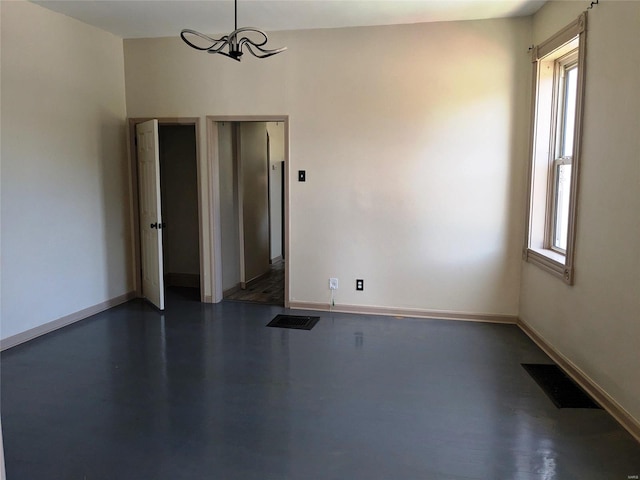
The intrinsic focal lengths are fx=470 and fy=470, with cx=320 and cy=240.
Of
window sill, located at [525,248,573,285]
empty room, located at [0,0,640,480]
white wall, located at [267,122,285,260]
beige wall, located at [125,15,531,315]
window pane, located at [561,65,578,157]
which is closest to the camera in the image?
empty room, located at [0,0,640,480]

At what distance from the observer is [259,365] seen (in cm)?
357

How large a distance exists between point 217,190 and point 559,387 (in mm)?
3784

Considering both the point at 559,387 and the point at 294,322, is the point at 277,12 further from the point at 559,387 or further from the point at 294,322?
the point at 559,387

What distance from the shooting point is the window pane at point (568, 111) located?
384cm

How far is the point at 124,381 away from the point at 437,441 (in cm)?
214

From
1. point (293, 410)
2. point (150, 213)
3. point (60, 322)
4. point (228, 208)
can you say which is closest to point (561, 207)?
point (293, 410)

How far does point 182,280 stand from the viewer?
6246 mm

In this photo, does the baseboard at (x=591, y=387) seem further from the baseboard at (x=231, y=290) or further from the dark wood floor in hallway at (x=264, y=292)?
the baseboard at (x=231, y=290)

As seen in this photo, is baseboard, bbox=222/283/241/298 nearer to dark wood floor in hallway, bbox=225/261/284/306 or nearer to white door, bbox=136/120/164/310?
dark wood floor in hallway, bbox=225/261/284/306

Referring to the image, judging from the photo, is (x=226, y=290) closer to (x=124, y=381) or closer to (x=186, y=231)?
(x=186, y=231)

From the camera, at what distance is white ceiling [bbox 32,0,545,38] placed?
3.99 meters

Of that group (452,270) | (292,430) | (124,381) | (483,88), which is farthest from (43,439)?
(483,88)

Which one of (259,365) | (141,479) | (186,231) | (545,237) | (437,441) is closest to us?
(141,479)

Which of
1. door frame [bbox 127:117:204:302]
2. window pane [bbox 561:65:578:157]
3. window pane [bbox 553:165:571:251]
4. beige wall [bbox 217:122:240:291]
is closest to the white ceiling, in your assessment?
window pane [bbox 561:65:578:157]
